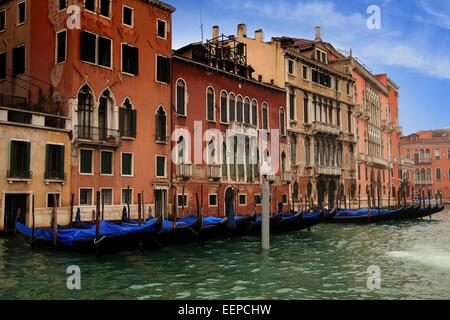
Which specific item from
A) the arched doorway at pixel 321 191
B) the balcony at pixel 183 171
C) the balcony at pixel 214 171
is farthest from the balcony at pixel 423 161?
the balcony at pixel 183 171

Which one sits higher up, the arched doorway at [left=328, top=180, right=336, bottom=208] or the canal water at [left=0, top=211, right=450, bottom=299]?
the arched doorway at [left=328, top=180, right=336, bottom=208]

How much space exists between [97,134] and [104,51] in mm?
3125

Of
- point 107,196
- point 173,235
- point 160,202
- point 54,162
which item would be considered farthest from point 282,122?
point 173,235

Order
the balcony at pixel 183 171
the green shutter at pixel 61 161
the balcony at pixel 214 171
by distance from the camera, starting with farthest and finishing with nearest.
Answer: the balcony at pixel 214 171, the balcony at pixel 183 171, the green shutter at pixel 61 161

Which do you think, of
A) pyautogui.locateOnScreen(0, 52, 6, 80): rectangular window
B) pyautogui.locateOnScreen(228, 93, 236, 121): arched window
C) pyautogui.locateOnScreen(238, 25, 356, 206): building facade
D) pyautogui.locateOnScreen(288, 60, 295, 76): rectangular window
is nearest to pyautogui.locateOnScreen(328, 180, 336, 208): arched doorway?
pyautogui.locateOnScreen(238, 25, 356, 206): building facade

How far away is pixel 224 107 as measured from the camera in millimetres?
22812

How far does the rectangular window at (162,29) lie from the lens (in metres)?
20.0

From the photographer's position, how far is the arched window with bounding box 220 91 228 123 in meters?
22.6

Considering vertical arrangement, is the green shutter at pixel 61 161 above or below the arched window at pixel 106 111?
below

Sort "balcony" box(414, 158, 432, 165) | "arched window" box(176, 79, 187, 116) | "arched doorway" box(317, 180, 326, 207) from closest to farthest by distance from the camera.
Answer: "arched window" box(176, 79, 187, 116), "arched doorway" box(317, 180, 326, 207), "balcony" box(414, 158, 432, 165)

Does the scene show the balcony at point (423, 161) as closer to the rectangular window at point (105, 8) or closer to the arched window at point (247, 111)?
the arched window at point (247, 111)

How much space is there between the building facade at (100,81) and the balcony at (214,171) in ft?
7.86

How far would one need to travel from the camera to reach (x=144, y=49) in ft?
63.0

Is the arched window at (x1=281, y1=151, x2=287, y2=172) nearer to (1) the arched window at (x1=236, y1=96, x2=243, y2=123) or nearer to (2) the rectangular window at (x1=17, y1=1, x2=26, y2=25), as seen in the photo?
(1) the arched window at (x1=236, y1=96, x2=243, y2=123)
